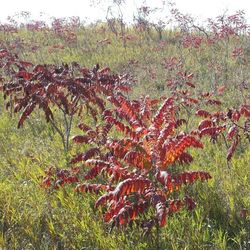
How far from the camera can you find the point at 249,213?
3.40 metres

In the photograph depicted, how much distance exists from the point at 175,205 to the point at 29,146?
128 inches

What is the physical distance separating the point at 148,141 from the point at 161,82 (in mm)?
8199

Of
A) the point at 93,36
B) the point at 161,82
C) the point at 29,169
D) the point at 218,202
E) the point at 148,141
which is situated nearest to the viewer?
the point at 148,141

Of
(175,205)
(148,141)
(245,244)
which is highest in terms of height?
(148,141)

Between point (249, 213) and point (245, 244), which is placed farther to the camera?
point (249, 213)

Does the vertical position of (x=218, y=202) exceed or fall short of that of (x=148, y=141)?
it falls short

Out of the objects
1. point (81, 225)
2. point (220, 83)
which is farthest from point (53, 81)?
point (220, 83)

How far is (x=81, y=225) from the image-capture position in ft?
11.0

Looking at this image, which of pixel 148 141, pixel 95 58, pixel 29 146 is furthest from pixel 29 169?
pixel 95 58

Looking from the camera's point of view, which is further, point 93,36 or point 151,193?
point 93,36

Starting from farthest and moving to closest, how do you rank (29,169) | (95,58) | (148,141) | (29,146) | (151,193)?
1. (95,58)
2. (29,146)
3. (29,169)
4. (148,141)
5. (151,193)

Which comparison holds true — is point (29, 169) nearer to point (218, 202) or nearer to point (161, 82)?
point (218, 202)

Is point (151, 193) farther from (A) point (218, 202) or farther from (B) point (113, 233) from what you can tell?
(A) point (218, 202)

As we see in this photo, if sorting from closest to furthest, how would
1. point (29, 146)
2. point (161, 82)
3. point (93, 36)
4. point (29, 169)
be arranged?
point (29, 169) → point (29, 146) → point (161, 82) → point (93, 36)
